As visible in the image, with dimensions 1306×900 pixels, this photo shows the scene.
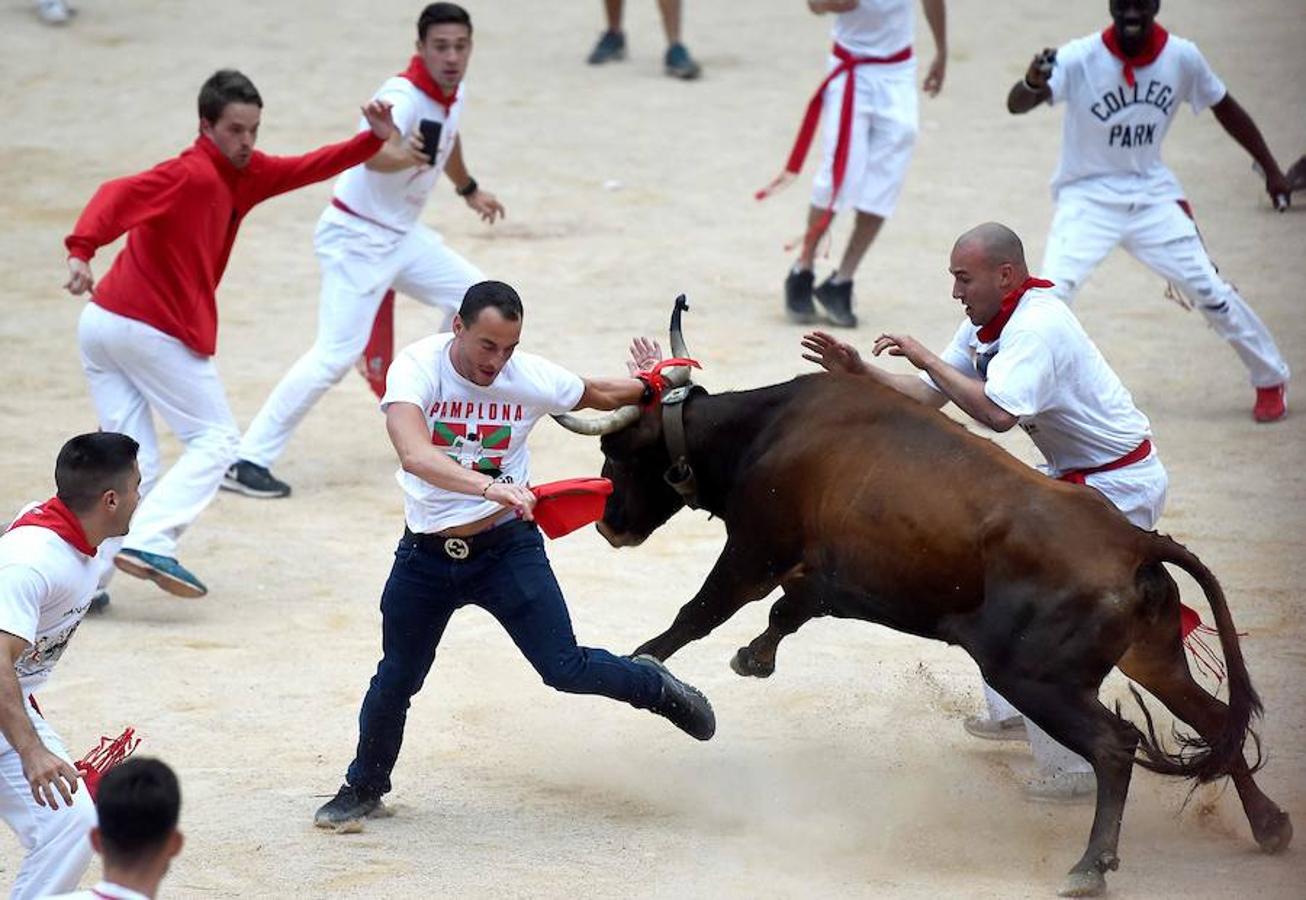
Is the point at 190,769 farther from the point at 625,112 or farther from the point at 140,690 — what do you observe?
the point at 625,112

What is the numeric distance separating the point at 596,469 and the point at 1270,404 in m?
3.68

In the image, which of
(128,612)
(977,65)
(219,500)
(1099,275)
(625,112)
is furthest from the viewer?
(977,65)

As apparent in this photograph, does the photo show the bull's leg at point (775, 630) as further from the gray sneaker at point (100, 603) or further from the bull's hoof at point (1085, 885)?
the gray sneaker at point (100, 603)

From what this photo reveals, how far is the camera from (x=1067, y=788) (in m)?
6.53

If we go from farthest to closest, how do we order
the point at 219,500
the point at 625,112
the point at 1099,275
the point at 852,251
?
1. the point at 625,112
2. the point at 1099,275
3. the point at 852,251
4. the point at 219,500

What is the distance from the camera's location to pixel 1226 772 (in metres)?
5.90

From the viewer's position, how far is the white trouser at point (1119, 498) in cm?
653

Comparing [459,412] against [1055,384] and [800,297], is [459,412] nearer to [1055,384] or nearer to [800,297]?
[1055,384]

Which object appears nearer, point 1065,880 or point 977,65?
point 1065,880

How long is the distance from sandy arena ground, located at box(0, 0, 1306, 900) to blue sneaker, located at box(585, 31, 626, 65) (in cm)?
26

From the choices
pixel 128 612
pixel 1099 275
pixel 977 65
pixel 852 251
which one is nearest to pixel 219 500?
pixel 128 612

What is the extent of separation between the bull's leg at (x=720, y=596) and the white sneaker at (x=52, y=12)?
13.2m

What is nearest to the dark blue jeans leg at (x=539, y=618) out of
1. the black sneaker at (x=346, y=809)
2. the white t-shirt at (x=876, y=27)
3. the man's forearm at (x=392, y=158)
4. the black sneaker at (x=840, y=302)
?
the black sneaker at (x=346, y=809)

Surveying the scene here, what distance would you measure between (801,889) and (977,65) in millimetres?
13022
